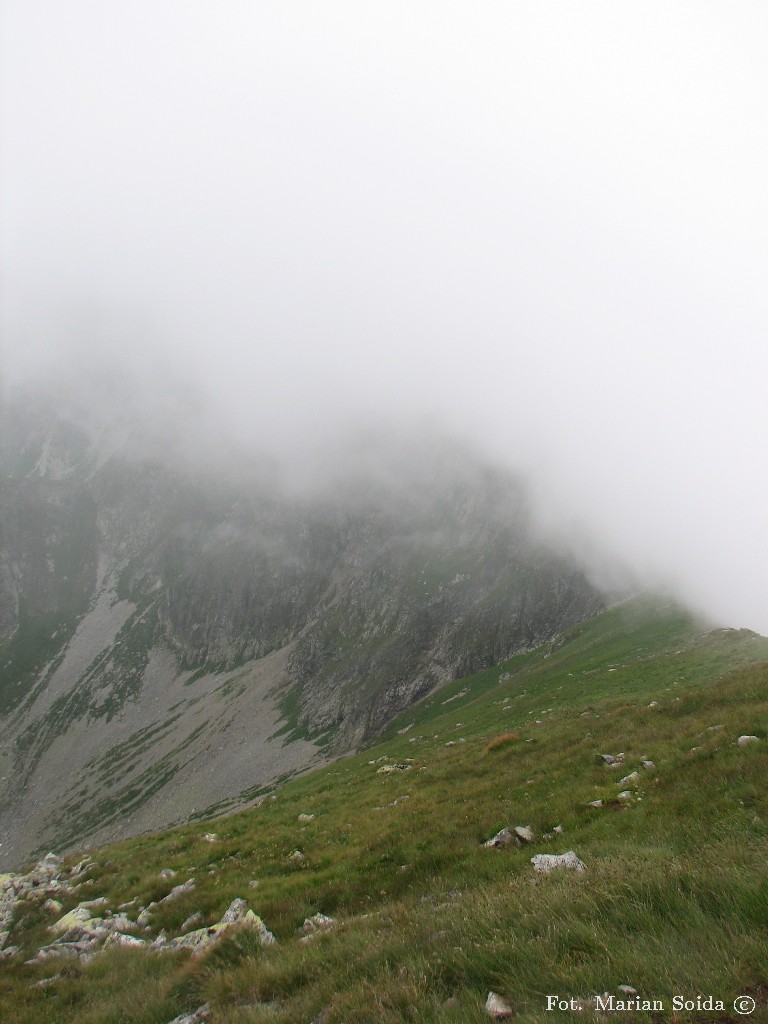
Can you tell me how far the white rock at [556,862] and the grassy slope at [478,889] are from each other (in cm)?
27

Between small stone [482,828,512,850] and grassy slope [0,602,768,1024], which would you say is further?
small stone [482,828,512,850]

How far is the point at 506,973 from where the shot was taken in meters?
5.62

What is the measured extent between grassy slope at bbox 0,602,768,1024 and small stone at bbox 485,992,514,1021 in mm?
139

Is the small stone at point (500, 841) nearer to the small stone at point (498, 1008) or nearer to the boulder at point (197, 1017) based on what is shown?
the boulder at point (197, 1017)

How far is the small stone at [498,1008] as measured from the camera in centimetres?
500

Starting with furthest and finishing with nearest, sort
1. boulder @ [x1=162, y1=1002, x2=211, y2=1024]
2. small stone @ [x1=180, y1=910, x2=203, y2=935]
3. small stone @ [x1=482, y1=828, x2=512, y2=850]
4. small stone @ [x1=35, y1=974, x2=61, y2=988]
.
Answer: small stone @ [x1=482, y1=828, x2=512, y2=850]
small stone @ [x1=180, y1=910, x2=203, y2=935]
small stone @ [x1=35, y1=974, x2=61, y2=988]
boulder @ [x1=162, y1=1002, x2=211, y2=1024]

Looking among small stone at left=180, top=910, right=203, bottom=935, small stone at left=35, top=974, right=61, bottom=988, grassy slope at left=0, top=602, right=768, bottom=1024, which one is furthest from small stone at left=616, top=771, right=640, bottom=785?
small stone at left=35, top=974, right=61, bottom=988

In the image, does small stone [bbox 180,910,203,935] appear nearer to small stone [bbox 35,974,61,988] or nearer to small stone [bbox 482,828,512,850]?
small stone [bbox 35,974,61,988]

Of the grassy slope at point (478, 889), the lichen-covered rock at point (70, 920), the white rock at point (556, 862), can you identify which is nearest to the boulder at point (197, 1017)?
the grassy slope at point (478, 889)

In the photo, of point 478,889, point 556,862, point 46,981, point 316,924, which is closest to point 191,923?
point 46,981

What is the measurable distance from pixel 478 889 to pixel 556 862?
5.60 feet

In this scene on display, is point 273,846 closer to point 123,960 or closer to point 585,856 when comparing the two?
point 123,960

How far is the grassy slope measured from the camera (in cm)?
550

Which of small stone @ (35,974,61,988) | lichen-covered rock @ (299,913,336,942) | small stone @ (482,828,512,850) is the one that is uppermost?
small stone @ (482,828,512,850)
